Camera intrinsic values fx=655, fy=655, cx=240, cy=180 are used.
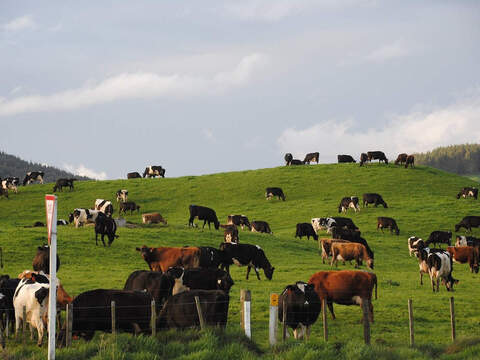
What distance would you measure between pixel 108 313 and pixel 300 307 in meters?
5.58

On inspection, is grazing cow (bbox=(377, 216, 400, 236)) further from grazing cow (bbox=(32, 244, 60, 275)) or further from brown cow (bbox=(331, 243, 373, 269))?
grazing cow (bbox=(32, 244, 60, 275))

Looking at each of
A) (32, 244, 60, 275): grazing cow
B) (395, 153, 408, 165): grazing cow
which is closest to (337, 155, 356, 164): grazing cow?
(395, 153, 408, 165): grazing cow

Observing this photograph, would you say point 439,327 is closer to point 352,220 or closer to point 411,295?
point 411,295

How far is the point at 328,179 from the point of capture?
74.7 meters

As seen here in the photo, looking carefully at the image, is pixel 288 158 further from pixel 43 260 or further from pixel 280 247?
pixel 43 260

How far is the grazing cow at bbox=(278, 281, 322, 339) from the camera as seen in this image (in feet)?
61.3

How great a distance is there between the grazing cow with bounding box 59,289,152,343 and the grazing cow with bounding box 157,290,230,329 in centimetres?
52

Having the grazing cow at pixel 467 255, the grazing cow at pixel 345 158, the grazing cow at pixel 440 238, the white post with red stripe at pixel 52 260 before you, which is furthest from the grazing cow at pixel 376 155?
the white post with red stripe at pixel 52 260

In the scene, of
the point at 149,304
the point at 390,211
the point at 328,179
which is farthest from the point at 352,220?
the point at 149,304

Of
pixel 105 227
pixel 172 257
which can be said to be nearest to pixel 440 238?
pixel 105 227

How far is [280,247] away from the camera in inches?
1617

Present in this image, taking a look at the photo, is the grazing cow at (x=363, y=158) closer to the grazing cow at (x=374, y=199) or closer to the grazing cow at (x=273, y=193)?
the grazing cow at (x=273, y=193)

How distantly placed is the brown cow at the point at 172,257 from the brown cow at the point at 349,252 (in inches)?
369

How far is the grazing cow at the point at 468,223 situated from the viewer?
171 feet
